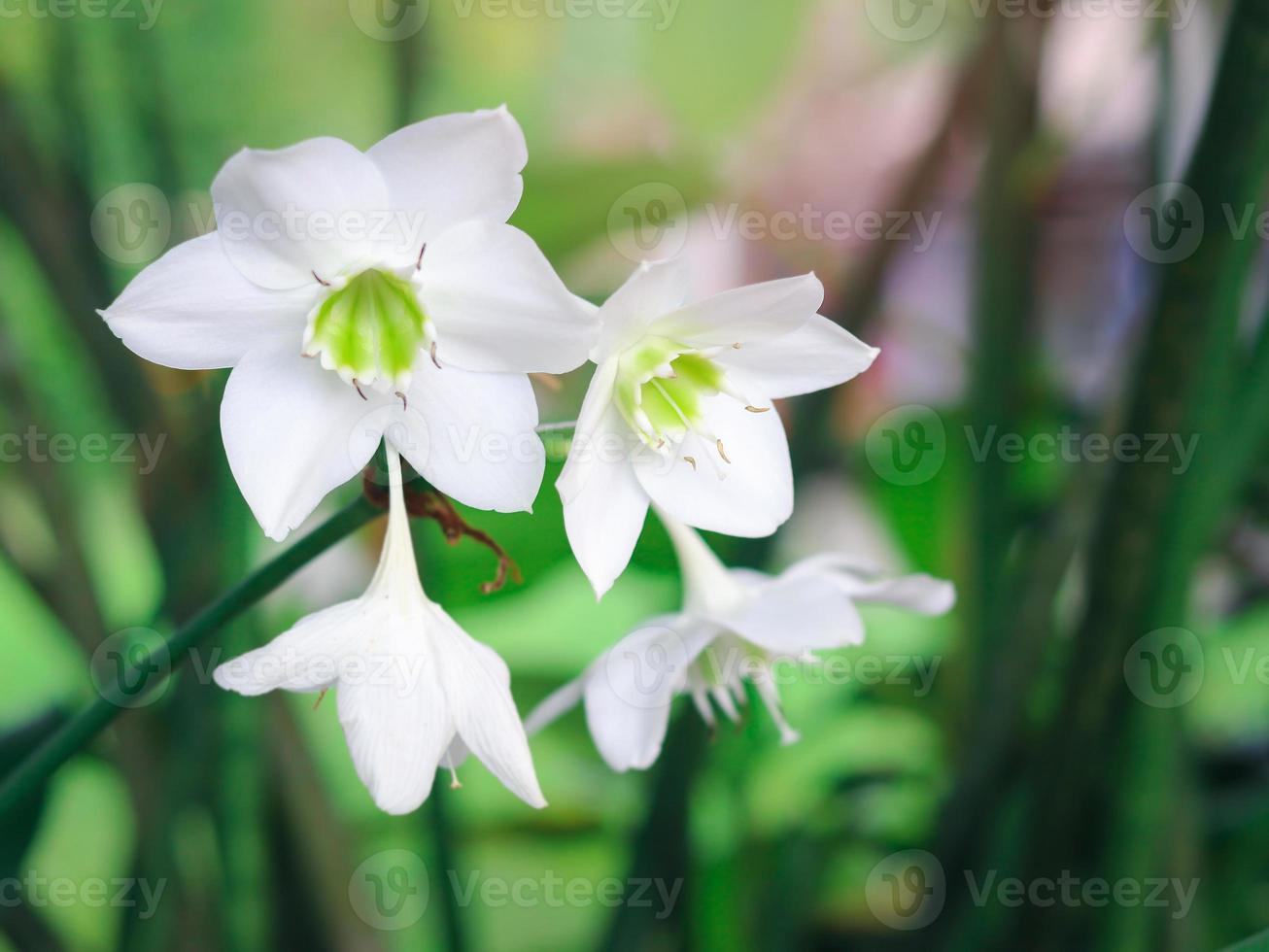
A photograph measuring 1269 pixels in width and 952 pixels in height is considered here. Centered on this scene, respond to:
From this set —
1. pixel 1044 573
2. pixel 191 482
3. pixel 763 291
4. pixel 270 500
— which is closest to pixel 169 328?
pixel 270 500

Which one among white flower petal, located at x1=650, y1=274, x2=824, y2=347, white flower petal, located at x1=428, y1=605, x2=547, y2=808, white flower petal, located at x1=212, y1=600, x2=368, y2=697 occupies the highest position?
white flower petal, located at x1=650, y1=274, x2=824, y2=347

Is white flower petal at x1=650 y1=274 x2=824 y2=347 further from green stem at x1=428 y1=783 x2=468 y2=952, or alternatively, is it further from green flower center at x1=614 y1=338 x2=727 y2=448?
green stem at x1=428 y1=783 x2=468 y2=952

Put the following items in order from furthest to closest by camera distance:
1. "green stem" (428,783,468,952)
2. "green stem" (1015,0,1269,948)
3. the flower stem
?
1. "green stem" (428,783,468,952)
2. "green stem" (1015,0,1269,948)
3. the flower stem

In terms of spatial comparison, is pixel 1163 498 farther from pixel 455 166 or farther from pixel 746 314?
pixel 455 166

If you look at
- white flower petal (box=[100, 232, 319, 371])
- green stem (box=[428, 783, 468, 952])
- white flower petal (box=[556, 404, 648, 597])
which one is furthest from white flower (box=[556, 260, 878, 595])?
green stem (box=[428, 783, 468, 952])

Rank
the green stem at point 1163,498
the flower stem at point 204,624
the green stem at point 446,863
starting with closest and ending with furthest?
the flower stem at point 204,624, the green stem at point 1163,498, the green stem at point 446,863

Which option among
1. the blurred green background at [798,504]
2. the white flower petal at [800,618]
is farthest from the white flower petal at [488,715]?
the blurred green background at [798,504]

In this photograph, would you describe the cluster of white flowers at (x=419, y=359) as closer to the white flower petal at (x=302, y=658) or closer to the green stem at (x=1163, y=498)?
the white flower petal at (x=302, y=658)
